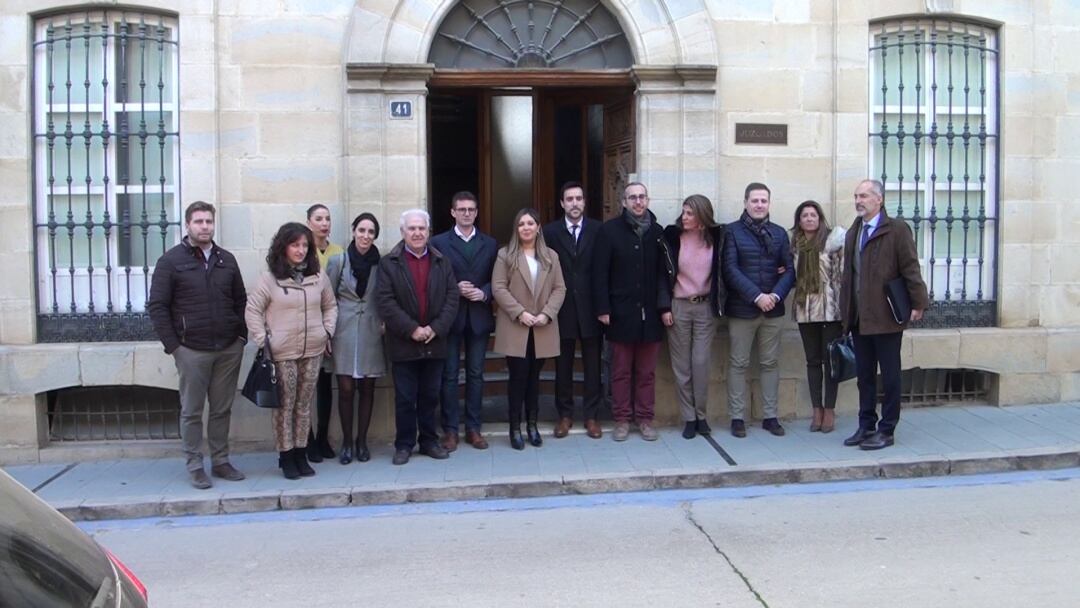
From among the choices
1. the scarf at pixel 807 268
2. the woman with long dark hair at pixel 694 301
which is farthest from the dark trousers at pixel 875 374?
the woman with long dark hair at pixel 694 301

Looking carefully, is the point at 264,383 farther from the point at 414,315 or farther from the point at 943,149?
the point at 943,149

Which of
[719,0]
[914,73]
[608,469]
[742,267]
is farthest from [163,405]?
[914,73]

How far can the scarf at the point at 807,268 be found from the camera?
8133mm

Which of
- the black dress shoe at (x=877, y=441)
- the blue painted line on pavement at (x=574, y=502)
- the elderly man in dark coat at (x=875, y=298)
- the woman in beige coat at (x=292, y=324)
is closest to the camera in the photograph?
the blue painted line on pavement at (x=574, y=502)

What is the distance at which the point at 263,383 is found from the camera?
23.0ft

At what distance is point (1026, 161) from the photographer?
905 centimetres

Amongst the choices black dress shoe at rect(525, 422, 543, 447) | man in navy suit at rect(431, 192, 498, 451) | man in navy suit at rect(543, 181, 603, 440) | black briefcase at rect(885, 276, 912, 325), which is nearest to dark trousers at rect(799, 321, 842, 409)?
black briefcase at rect(885, 276, 912, 325)

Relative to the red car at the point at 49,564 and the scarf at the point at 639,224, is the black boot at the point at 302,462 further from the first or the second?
the red car at the point at 49,564

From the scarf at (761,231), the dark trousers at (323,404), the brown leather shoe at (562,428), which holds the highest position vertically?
the scarf at (761,231)

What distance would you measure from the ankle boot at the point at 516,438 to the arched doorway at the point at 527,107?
2.67 meters

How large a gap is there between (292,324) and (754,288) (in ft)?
11.7

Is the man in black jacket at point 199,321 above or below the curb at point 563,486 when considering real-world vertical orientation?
above

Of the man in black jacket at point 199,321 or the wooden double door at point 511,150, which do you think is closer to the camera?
the man in black jacket at point 199,321

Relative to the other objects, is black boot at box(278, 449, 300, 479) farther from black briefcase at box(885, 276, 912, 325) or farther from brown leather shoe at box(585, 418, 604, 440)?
black briefcase at box(885, 276, 912, 325)
